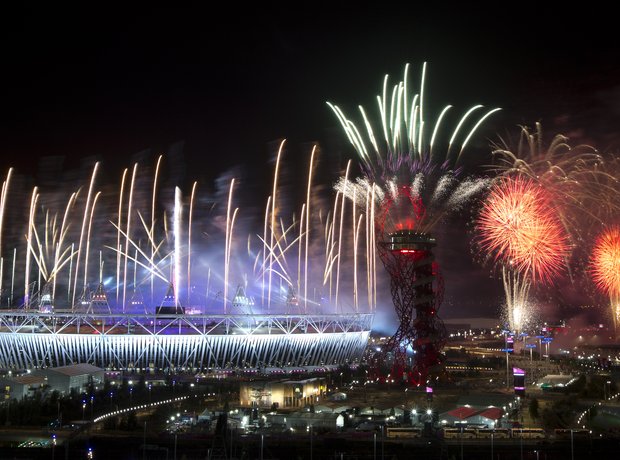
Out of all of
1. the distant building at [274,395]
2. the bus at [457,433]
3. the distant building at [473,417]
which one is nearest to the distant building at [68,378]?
the distant building at [274,395]

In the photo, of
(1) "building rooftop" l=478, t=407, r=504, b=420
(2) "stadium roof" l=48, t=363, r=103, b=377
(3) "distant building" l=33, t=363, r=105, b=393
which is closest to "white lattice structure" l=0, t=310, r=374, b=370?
(2) "stadium roof" l=48, t=363, r=103, b=377

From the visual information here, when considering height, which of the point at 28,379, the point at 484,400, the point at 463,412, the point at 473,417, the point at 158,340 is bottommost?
the point at 473,417

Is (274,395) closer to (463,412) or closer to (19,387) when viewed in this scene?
(463,412)

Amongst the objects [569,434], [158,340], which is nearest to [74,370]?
[158,340]

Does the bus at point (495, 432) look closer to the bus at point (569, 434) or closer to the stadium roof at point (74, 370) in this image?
the bus at point (569, 434)

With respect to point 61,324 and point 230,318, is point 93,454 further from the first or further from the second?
point 61,324

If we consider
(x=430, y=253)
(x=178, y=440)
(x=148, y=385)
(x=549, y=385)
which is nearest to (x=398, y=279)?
(x=430, y=253)
